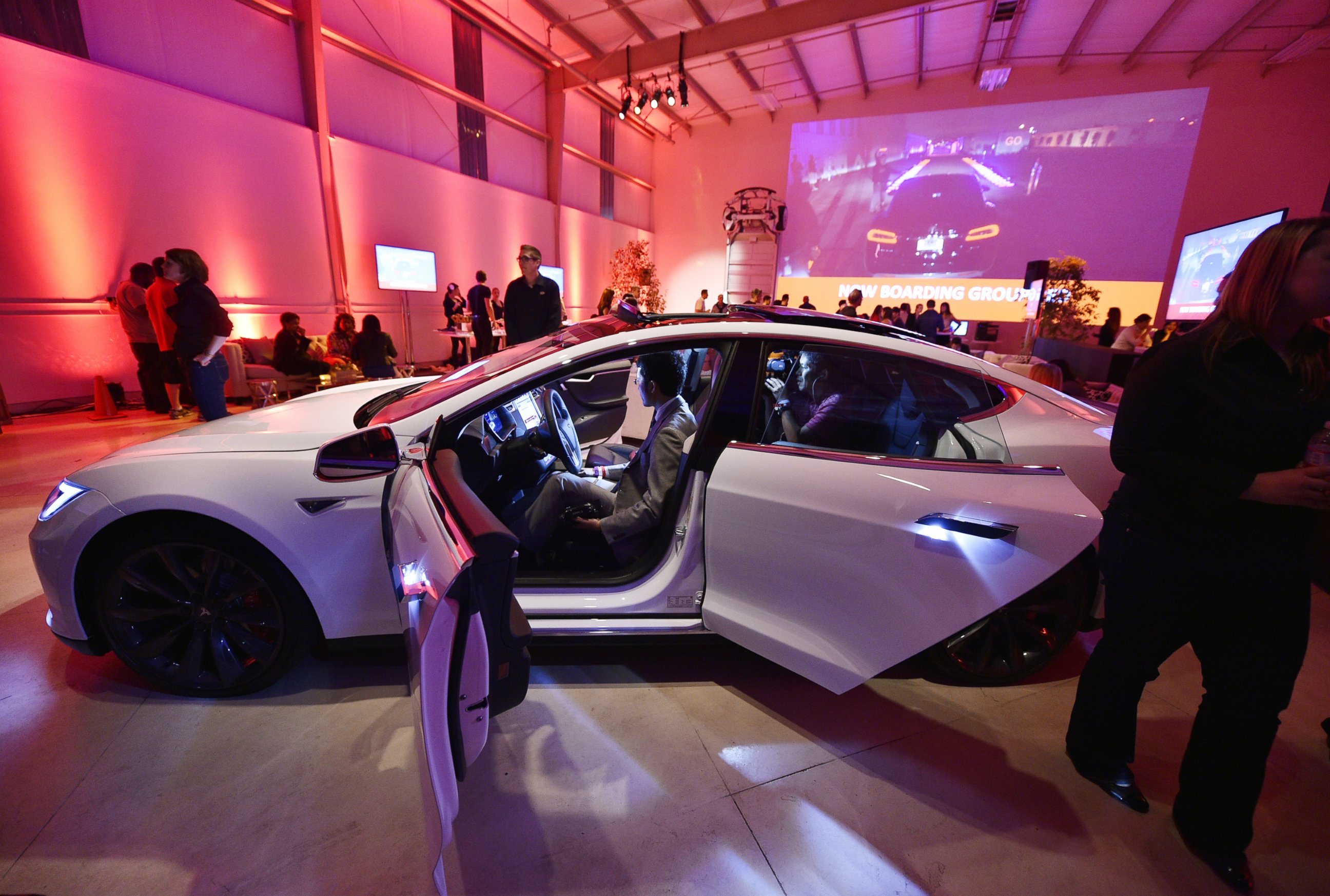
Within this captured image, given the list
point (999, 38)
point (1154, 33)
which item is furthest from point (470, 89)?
point (1154, 33)

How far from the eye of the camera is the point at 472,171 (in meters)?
10.1

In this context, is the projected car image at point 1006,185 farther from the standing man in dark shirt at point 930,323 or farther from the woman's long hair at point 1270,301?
the woman's long hair at point 1270,301

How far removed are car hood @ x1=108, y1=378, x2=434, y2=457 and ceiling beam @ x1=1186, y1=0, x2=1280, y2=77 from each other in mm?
14043

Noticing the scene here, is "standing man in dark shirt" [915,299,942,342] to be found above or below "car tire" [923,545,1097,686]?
above

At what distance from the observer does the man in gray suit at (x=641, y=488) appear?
189 cm

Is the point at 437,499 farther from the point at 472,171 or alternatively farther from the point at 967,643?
the point at 472,171

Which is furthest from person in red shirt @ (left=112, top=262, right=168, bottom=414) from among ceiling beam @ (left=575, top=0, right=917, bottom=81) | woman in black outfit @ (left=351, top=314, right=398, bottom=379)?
ceiling beam @ (left=575, top=0, right=917, bottom=81)

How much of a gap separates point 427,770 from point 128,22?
889cm

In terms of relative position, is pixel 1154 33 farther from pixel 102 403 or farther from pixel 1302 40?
pixel 102 403

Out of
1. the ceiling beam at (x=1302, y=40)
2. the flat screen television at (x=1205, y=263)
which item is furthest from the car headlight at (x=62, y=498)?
the ceiling beam at (x=1302, y=40)

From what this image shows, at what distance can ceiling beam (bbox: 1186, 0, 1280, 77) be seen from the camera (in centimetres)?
830

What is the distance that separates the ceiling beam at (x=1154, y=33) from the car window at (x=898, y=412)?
12.1 meters

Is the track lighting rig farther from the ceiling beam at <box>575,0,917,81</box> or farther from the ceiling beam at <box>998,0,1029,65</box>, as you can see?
the ceiling beam at <box>998,0,1029,65</box>

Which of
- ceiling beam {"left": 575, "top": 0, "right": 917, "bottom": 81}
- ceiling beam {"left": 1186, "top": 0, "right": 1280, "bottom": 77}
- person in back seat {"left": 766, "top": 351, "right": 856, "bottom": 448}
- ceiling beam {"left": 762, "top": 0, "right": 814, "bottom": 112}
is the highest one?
ceiling beam {"left": 762, "top": 0, "right": 814, "bottom": 112}
